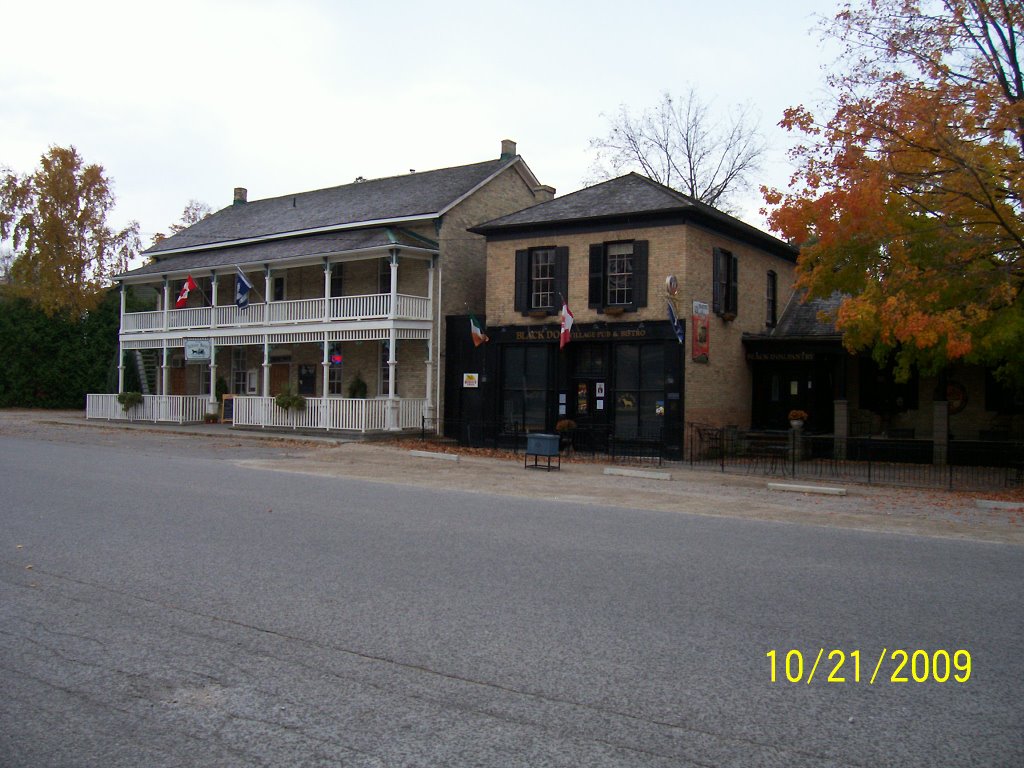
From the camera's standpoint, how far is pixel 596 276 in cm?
2414

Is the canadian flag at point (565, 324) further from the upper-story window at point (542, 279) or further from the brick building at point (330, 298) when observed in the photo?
the brick building at point (330, 298)

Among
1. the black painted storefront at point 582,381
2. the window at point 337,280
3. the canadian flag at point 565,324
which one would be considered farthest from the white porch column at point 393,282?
the canadian flag at point 565,324

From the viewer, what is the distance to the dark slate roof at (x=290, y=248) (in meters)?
27.7

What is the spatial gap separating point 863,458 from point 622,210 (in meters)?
9.06

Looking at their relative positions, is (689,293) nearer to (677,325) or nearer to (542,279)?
(677,325)

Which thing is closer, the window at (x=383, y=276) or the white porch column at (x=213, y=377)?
the window at (x=383, y=276)

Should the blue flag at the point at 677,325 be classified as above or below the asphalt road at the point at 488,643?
above

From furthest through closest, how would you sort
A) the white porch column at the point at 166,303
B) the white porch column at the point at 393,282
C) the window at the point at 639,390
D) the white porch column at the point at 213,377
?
the white porch column at the point at 166,303, the white porch column at the point at 213,377, the white porch column at the point at 393,282, the window at the point at 639,390

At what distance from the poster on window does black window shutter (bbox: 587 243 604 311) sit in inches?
102

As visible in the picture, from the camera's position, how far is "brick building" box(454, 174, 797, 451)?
75.5ft

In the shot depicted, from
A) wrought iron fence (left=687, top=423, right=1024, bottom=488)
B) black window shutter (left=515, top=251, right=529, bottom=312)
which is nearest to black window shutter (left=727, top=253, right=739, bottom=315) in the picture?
wrought iron fence (left=687, top=423, right=1024, bottom=488)

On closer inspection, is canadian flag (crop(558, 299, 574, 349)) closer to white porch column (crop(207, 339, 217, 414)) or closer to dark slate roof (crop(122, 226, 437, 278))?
dark slate roof (crop(122, 226, 437, 278))

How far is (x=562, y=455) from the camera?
23562mm

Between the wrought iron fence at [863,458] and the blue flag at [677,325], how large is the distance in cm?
229
